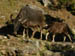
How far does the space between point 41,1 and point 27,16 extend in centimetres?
972

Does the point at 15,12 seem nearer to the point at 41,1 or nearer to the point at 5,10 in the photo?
the point at 5,10

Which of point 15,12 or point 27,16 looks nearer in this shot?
point 27,16

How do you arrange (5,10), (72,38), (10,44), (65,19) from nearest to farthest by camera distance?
(10,44), (72,38), (5,10), (65,19)

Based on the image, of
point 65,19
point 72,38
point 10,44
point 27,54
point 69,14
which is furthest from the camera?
point 69,14

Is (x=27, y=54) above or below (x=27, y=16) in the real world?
below

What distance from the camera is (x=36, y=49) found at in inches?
443

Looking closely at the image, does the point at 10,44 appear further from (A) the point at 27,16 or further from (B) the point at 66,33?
(B) the point at 66,33

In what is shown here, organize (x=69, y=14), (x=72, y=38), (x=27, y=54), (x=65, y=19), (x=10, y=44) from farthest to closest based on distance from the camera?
1. (x=69, y=14)
2. (x=65, y=19)
3. (x=72, y=38)
4. (x=10, y=44)
5. (x=27, y=54)

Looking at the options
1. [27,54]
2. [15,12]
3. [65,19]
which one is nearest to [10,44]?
[27,54]

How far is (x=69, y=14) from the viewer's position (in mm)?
23078

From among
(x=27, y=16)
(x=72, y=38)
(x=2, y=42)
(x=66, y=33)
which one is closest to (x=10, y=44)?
(x=2, y=42)

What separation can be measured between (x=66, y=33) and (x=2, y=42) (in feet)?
15.4

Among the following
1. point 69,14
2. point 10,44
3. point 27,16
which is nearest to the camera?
point 10,44

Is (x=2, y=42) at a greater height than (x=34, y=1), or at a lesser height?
lesser
